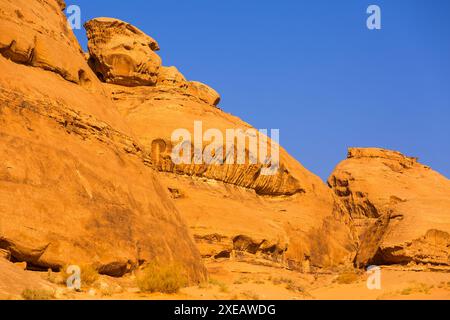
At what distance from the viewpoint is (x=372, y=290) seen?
29781 mm

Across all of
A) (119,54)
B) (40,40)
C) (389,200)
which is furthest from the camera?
(389,200)

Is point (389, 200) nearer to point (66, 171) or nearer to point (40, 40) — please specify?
point (40, 40)

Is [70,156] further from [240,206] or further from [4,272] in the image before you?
[240,206]

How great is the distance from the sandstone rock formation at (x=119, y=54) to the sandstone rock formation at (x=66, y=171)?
14655 mm

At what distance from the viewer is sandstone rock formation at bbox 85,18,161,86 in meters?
45.2

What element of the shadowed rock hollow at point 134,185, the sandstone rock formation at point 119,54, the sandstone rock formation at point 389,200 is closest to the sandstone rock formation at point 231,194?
the shadowed rock hollow at point 134,185

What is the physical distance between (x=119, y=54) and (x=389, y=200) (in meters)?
33.1

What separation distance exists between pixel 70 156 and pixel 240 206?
755 inches

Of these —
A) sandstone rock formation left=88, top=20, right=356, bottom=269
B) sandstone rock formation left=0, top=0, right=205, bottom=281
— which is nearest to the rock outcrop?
sandstone rock formation left=0, top=0, right=205, bottom=281

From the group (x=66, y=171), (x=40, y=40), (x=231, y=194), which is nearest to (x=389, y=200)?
(x=231, y=194)

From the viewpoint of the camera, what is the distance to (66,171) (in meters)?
21.8

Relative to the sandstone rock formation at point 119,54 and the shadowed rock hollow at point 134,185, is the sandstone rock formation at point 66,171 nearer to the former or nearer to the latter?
the shadowed rock hollow at point 134,185

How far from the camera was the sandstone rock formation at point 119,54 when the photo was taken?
148 feet

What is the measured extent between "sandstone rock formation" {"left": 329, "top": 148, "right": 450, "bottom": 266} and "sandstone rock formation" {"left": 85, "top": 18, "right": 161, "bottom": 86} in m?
18.4
